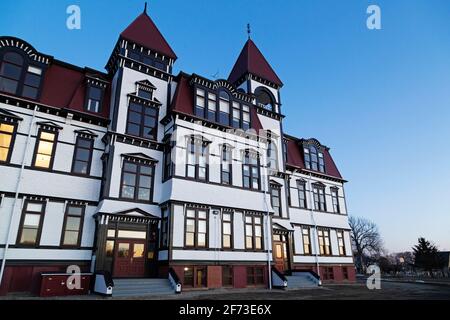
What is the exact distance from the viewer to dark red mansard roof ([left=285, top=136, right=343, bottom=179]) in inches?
1134

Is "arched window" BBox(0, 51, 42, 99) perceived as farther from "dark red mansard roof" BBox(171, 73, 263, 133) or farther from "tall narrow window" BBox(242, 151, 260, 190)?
"tall narrow window" BBox(242, 151, 260, 190)

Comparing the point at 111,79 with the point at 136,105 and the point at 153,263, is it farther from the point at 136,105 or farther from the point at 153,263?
the point at 153,263

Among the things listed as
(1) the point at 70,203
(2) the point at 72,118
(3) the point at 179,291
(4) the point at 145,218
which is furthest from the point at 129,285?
(2) the point at 72,118

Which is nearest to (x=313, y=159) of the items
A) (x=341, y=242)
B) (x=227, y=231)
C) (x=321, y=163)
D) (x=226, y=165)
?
(x=321, y=163)

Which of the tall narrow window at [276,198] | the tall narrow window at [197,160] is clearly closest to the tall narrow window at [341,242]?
the tall narrow window at [276,198]

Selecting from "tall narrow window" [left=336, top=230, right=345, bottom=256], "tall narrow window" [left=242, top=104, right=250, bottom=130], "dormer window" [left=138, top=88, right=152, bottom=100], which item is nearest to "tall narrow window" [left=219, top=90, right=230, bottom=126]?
"tall narrow window" [left=242, top=104, right=250, bottom=130]

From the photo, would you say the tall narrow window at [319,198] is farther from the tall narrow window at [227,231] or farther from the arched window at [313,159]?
the tall narrow window at [227,231]

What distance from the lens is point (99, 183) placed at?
60.7 feet

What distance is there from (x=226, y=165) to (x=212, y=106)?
4.82 m

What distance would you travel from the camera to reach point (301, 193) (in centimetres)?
2842

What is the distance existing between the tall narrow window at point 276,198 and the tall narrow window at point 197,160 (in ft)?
24.7

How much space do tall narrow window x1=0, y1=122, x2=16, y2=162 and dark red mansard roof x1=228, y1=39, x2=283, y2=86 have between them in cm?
1904

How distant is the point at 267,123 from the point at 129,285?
17.6 meters
